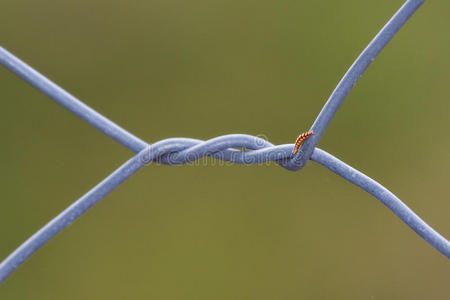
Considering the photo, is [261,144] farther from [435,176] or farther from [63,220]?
[435,176]

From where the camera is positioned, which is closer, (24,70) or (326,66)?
(24,70)

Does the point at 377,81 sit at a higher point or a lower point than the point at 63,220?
higher

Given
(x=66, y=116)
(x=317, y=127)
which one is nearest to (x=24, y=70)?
(x=317, y=127)

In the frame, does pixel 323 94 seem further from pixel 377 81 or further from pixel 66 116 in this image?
pixel 66 116

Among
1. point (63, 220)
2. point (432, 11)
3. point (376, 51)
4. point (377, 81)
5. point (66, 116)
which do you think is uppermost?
point (432, 11)

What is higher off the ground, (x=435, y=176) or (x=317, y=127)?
(x=435, y=176)

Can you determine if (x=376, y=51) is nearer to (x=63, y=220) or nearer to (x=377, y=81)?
(x=63, y=220)

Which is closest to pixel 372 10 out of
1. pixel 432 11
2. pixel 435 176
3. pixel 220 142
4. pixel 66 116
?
pixel 432 11

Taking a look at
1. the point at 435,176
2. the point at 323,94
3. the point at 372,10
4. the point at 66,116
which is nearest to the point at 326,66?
the point at 323,94

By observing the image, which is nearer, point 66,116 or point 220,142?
point 220,142

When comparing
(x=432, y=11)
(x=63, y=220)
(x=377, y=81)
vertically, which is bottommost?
(x=63, y=220)
